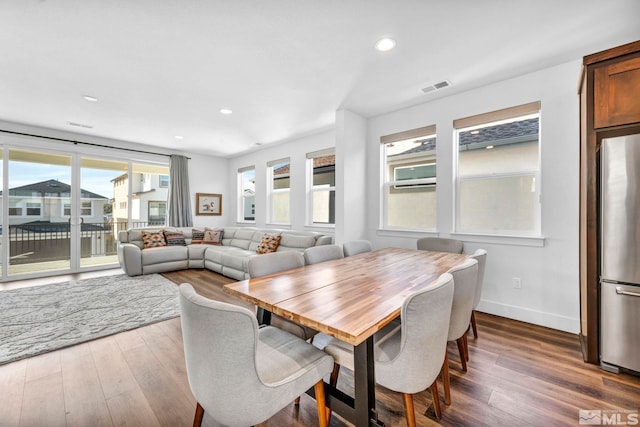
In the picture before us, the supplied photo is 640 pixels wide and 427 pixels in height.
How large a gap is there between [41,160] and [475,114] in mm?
6949

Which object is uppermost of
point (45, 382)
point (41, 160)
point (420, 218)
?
point (41, 160)

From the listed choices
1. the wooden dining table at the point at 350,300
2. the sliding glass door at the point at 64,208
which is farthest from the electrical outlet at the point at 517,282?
the sliding glass door at the point at 64,208

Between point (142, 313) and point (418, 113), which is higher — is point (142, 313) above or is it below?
below

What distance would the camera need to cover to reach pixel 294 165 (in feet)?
17.1

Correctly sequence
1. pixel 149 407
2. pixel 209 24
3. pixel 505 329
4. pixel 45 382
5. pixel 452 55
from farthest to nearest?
pixel 505 329 < pixel 452 55 < pixel 209 24 < pixel 45 382 < pixel 149 407

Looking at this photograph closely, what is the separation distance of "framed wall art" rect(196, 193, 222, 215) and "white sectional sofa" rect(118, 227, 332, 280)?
0.85m

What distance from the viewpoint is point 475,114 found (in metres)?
2.99

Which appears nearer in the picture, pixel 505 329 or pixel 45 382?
pixel 45 382

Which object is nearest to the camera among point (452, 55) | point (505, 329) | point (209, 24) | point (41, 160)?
Answer: point (209, 24)

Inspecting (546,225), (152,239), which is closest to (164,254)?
(152,239)

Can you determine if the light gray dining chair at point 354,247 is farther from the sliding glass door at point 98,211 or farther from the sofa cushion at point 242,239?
the sliding glass door at point 98,211

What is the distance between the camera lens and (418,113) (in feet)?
11.3

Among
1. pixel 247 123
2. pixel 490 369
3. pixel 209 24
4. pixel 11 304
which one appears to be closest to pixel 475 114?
pixel 490 369

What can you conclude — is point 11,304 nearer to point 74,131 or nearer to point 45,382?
point 45,382
